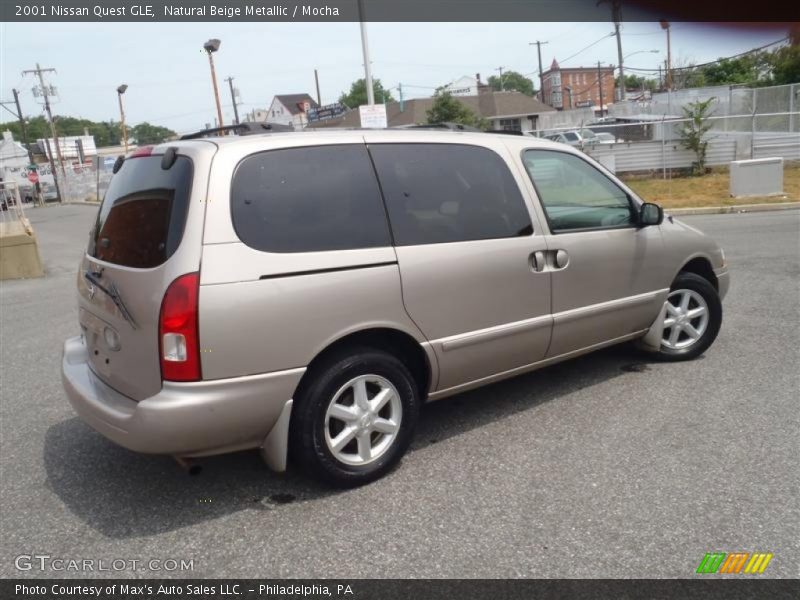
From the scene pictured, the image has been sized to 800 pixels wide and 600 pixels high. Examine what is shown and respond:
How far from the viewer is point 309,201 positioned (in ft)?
11.0

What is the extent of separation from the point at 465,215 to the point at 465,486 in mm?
1485

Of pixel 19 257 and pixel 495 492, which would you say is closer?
pixel 495 492

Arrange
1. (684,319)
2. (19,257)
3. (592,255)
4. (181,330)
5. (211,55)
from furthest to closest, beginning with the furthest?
(211,55), (19,257), (684,319), (592,255), (181,330)

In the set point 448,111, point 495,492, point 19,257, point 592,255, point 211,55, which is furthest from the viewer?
point 448,111

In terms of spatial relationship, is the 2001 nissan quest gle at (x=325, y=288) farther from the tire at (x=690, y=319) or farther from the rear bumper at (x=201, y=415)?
the tire at (x=690, y=319)

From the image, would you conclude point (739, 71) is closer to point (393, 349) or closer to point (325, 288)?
point (393, 349)

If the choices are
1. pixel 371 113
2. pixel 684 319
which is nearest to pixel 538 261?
pixel 684 319

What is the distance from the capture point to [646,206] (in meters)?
4.66

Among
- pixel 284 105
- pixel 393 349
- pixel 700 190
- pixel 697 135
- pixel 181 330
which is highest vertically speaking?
pixel 284 105

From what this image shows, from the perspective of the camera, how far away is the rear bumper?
298 cm

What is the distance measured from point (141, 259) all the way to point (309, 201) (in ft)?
2.74

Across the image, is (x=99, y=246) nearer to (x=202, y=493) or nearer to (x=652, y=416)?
(x=202, y=493)

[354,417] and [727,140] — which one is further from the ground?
[727,140]

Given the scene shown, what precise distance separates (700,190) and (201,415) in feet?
58.6
